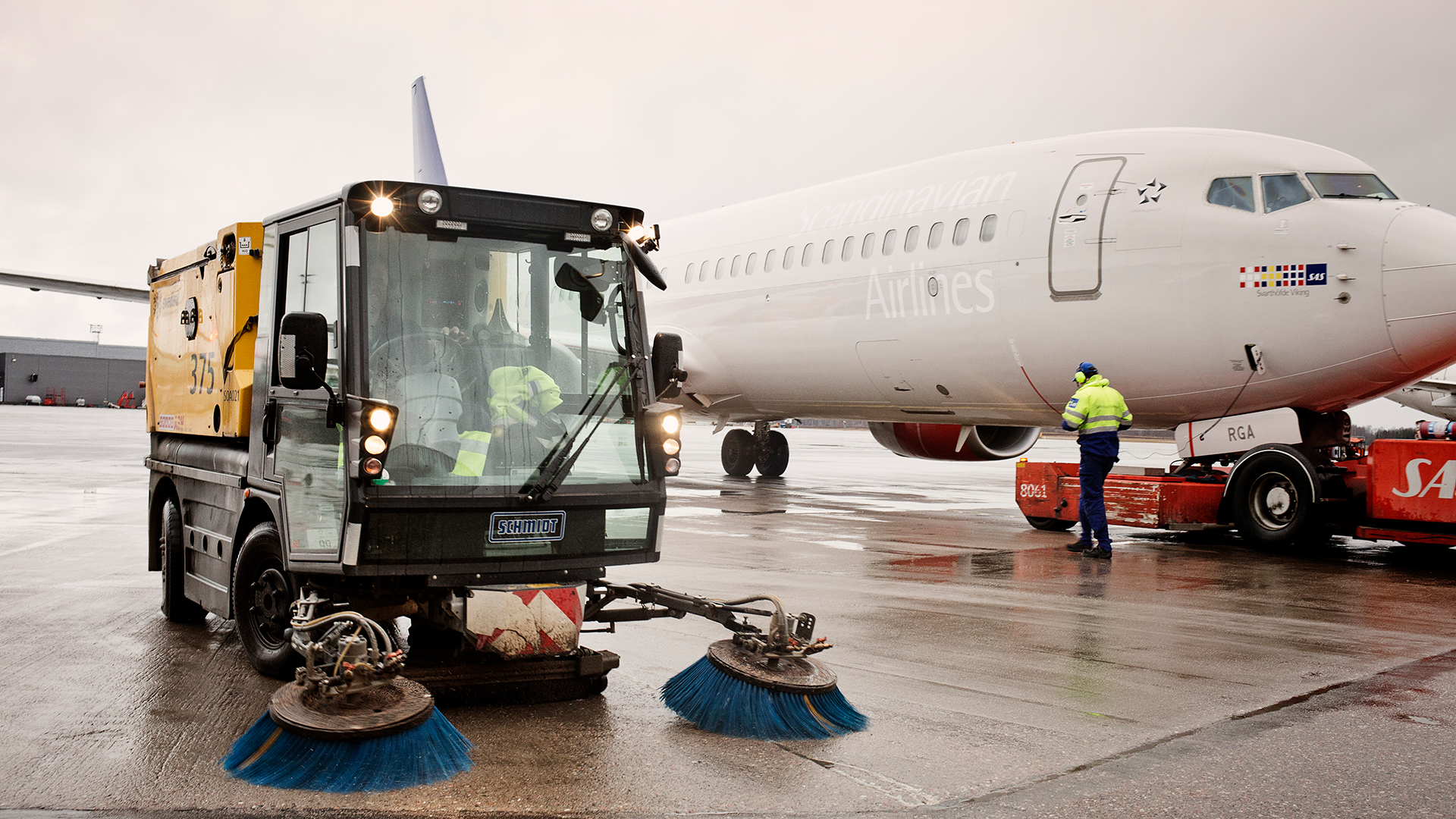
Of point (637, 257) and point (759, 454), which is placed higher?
point (637, 257)

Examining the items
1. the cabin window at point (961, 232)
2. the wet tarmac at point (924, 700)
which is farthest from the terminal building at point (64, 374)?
the wet tarmac at point (924, 700)

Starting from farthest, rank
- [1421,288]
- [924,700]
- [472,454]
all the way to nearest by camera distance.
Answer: [1421,288] < [924,700] < [472,454]

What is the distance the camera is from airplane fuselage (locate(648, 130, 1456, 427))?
→ 979 centimetres

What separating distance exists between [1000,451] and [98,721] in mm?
12759

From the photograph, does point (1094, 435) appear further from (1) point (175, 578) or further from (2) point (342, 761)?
(2) point (342, 761)

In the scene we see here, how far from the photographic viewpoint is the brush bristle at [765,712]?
14.5ft

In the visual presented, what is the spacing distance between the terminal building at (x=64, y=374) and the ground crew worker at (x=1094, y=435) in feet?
301

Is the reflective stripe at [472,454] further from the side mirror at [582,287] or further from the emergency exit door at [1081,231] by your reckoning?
the emergency exit door at [1081,231]

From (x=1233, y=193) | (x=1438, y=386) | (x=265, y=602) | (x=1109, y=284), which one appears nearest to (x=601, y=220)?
(x=265, y=602)

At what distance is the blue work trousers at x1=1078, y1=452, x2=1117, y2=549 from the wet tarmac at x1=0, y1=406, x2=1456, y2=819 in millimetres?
663

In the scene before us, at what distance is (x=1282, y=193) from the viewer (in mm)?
10273

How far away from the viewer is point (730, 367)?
16.0 meters

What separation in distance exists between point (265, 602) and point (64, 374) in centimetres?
10414

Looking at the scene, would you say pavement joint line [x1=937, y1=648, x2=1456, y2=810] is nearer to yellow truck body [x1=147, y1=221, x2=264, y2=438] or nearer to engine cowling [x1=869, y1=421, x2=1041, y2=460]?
yellow truck body [x1=147, y1=221, x2=264, y2=438]
